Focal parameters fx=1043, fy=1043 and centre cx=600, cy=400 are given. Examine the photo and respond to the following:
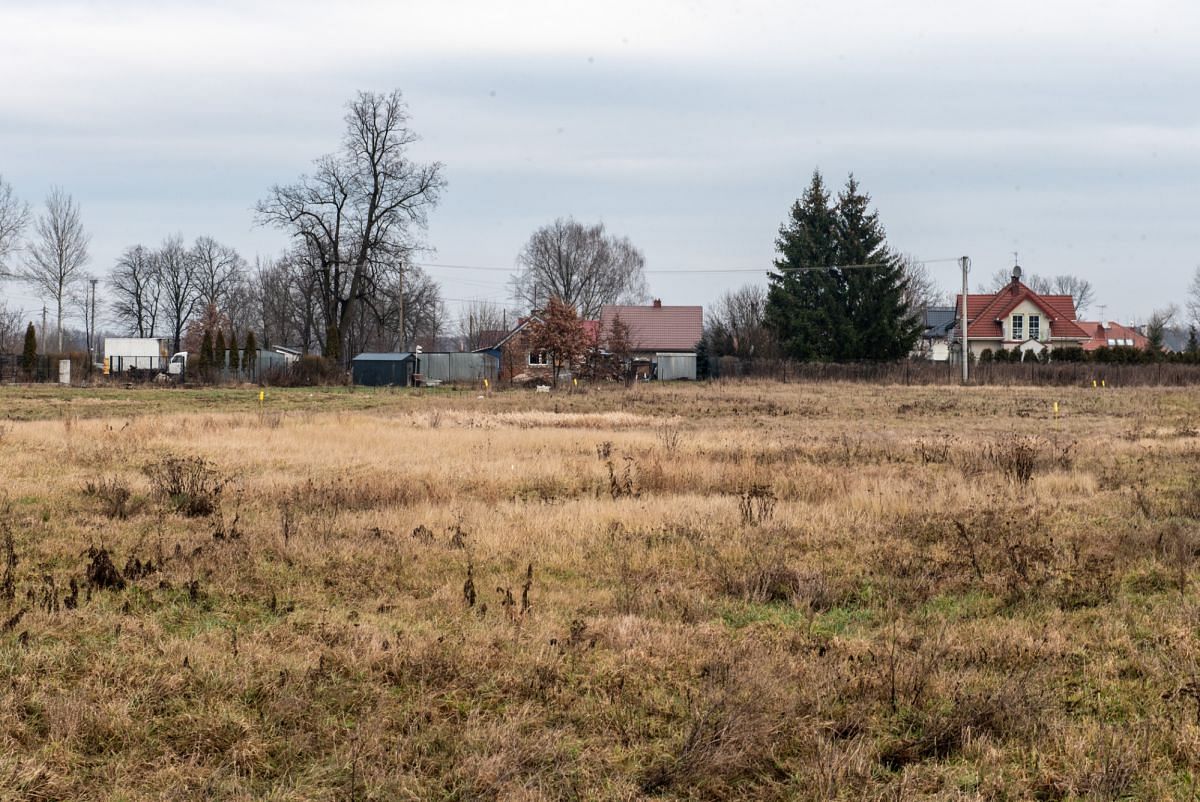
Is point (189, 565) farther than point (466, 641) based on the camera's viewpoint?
Yes

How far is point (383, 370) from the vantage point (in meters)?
55.9

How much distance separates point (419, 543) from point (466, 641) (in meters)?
3.25

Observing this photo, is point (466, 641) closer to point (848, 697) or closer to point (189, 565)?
point (848, 697)

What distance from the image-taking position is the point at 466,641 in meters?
6.78

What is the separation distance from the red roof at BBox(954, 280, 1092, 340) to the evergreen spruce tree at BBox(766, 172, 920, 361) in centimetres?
1540

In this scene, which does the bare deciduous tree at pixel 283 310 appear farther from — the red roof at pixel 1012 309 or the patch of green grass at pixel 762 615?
the patch of green grass at pixel 762 615

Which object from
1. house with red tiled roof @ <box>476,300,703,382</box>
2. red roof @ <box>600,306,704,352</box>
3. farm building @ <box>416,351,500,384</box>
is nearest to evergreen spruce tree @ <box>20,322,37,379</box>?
farm building @ <box>416,351,500,384</box>

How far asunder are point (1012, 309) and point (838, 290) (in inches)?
758

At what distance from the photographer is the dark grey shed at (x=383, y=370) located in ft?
183

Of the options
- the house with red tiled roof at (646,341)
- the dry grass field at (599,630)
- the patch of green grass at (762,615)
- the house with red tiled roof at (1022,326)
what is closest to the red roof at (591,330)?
the house with red tiled roof at (646,341)

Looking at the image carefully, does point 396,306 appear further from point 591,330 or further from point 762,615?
point 762,615

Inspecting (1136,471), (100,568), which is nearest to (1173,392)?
(1136,471)

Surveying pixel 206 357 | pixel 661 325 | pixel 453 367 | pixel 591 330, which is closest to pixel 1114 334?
pixel 661 325

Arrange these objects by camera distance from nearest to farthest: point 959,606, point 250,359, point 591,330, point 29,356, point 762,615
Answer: point 762,615
point 959,606
point 29,356
point 250,359
point 591,330
